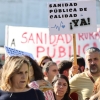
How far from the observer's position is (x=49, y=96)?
3.91 meters

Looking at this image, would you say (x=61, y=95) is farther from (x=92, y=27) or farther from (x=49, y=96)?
(x=92, y=27)

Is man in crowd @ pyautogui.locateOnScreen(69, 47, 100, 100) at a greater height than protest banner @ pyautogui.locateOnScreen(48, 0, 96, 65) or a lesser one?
lesser

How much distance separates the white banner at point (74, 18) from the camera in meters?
5.57

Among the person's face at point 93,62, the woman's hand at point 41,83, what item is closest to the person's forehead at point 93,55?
the person's face at point 93,62

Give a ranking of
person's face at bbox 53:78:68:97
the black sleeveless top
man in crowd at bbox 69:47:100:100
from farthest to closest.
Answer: man in crowd at bbox 69:47:100:100, person's face at bbox 53:78:68:97, the black sleeveless top

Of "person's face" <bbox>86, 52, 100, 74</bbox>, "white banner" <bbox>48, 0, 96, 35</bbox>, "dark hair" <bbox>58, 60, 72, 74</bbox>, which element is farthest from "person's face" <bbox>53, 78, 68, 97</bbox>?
"white banner" <bbox>48, 0, 96, 35</bbox>

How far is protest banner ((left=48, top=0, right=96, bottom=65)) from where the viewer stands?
18.3ft

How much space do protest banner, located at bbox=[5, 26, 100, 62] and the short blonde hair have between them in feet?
10.9

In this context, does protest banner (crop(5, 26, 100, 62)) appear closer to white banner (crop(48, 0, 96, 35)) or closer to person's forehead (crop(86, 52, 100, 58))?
white banner (crop(48, 0, 96, 35))

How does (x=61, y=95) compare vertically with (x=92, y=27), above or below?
below

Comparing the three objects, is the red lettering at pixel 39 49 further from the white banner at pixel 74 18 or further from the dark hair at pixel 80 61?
the dark hair at pixel 80 61

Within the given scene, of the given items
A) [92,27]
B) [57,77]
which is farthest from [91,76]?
[92,27]

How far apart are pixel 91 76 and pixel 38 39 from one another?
9.14 ft

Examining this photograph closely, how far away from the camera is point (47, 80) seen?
172 inches
